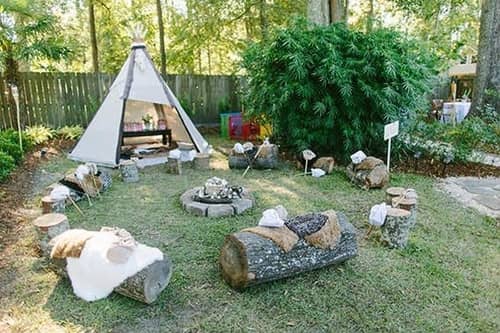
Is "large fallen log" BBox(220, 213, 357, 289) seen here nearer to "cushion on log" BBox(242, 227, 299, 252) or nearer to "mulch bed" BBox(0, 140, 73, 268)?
"cushion on log" BBox(242, 227, 299, 252)

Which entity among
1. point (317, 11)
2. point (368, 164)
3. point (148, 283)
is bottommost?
point (148, 283)

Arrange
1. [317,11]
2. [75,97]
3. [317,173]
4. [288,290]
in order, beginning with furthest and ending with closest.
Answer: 1. [75,97]
2. [317,11]
3. [317,173]
4. [288,290]

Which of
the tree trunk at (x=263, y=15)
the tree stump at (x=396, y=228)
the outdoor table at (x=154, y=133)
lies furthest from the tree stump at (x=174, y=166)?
the tree trunk at (x=263, y=15)

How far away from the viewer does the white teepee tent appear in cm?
547

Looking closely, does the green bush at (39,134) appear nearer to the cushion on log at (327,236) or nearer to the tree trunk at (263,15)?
the cushion on log at (327,236)

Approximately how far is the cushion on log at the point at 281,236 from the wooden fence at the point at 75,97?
684cm

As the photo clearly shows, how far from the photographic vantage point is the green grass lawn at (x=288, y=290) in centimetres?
209

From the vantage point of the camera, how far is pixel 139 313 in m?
2.15

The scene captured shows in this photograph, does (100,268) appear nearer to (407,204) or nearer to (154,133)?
(407,204)

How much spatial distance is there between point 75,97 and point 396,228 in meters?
7.29

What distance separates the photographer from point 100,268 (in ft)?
7.34

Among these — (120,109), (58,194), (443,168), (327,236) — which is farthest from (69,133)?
(443,168)

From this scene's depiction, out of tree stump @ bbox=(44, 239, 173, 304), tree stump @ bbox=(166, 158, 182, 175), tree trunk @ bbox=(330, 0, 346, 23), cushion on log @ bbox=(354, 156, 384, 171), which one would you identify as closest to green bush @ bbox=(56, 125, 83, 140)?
tree stump @ bbox=(166, 158, 182, 175)

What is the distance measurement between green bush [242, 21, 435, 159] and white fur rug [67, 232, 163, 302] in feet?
11.8
